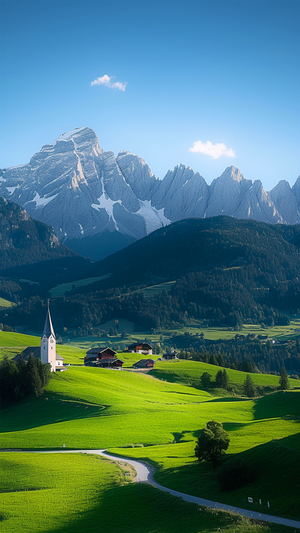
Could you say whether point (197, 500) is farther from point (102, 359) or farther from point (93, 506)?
point (102, 359)

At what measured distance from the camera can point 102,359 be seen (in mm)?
151625

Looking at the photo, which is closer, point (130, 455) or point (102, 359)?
point (130, 455)

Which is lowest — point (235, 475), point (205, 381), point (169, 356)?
point (205, 381)

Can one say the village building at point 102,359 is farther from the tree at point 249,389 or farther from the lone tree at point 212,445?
the lone tree at point 212,445

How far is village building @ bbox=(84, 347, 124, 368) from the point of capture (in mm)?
149000

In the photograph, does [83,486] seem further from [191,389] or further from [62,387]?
[191,389]

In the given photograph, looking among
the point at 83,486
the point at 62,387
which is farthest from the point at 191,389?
the point at 83,486

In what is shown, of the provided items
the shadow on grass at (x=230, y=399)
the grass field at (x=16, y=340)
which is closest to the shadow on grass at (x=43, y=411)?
the shadow on grass at (x=230, y=399)

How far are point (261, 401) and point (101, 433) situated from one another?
47160 mm

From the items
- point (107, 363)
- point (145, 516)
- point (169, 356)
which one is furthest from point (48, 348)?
point (145, 516)

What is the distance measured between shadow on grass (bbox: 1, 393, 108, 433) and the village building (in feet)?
160

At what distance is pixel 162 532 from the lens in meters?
34.3

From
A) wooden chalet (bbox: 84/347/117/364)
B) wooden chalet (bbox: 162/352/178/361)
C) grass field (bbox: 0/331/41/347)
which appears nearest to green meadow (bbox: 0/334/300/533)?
Answer: wooden chalet (bbox: 84/347/117/364)

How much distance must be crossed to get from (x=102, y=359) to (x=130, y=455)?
9299 cm
